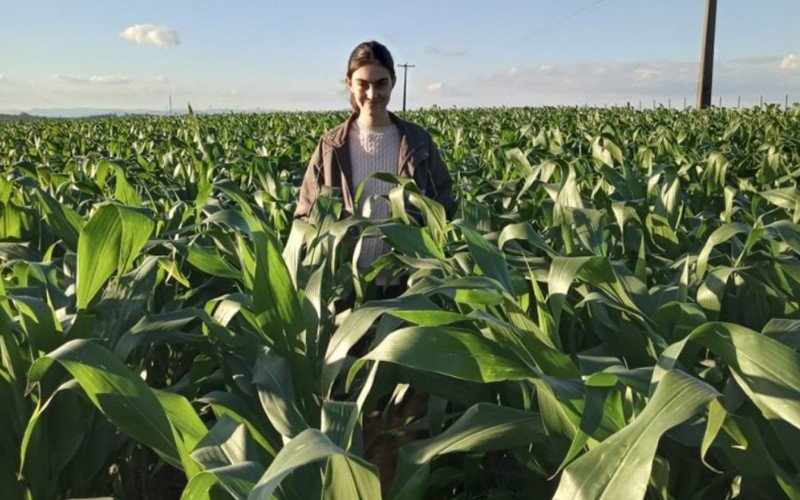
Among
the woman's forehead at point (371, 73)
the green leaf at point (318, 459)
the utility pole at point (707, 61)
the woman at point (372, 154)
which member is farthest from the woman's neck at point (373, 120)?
the utility pole at point (707, 61)

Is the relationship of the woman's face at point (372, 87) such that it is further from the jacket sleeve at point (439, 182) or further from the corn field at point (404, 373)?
the corn field at point (404, 373)

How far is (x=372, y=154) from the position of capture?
3.38m

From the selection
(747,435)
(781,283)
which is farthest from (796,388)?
(781,283)

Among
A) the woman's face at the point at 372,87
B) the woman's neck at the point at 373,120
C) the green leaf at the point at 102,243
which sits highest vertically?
the woman's face at the point at 372,87

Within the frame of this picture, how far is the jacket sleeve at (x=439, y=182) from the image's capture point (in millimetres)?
3410

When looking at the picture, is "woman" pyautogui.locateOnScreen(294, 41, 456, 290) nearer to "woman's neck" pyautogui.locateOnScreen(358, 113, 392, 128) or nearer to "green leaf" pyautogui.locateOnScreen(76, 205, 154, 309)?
"woman's neck" pyautogui.locateOnScreen(358, 113, 392, 128)

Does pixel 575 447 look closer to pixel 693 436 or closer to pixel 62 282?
pixel 693 436

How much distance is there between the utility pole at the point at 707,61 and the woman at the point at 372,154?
2365cm

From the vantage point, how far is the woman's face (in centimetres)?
317

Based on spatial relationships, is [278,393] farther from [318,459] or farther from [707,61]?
[707,61]

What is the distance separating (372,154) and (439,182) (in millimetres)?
318

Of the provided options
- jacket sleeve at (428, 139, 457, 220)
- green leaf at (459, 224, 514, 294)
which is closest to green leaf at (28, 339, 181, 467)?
green leaf at (459, 224, 514, 294)

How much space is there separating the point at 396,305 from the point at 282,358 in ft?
0.86

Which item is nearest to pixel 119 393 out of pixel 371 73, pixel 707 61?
pixel 371 73
